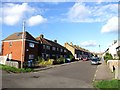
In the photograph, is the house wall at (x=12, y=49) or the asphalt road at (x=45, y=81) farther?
the house wall at (x=12, y=49)

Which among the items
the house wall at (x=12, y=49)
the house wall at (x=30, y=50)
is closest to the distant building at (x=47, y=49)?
the house wall at (x=30, y=50)

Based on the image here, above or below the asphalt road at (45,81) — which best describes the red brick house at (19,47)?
above

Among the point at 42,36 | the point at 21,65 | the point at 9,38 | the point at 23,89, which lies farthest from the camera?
the point at 42,36

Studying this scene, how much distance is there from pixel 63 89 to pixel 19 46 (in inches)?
1347

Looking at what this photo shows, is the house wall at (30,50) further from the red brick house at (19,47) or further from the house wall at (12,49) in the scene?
the house wall at (12,49)

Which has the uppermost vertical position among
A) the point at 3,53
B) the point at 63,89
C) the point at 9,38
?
the point at 9,38

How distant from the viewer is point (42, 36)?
67.4 metres

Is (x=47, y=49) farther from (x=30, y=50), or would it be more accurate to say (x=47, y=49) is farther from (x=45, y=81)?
(x=45, y=81)

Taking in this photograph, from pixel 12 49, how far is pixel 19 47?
2602 mm

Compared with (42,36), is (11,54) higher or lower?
lower

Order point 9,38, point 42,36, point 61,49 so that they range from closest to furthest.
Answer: point 9,38 → point 42,36 → point 61,49

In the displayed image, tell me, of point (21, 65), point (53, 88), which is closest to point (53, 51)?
point (21, 65)

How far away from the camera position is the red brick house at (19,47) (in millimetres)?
48094

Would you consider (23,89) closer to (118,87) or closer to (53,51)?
(118,87)
